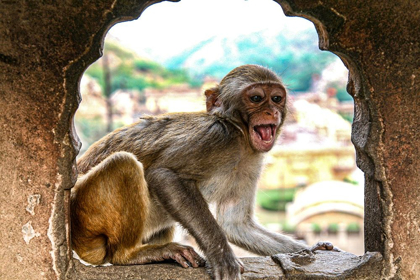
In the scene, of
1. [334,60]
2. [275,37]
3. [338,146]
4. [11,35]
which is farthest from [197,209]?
[334,60]

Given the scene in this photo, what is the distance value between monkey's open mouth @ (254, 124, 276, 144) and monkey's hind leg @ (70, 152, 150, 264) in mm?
1045

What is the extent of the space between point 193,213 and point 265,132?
90 centimetres

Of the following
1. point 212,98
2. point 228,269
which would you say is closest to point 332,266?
point 228,269

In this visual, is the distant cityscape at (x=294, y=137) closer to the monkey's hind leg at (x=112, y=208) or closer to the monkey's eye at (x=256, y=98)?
the monkey's eye at (x=256, y=98)

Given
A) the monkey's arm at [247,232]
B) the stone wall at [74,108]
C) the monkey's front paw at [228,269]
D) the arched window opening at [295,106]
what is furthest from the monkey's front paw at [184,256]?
the arched window opening at [295,106]

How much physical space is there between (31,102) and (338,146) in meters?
21.3

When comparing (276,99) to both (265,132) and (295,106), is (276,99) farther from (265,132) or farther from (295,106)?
(295,106)

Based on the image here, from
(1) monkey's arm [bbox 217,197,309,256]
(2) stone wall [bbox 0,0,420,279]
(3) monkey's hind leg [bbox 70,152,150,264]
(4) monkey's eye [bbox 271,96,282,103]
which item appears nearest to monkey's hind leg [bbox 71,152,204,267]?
(3) monkey's hind leg [bbox 70,152,150,264]

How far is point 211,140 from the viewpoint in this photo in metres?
4.39

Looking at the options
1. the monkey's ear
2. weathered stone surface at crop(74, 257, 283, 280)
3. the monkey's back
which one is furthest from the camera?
the monkey's ear

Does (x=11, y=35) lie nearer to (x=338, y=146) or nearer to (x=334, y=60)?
(x=338, y=146)

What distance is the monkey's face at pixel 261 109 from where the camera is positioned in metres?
4.43

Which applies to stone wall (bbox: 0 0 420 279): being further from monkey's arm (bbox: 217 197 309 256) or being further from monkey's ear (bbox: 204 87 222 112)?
monkey's ear (bbox: 204 87 222 112)

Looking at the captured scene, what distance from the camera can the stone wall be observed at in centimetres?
351
